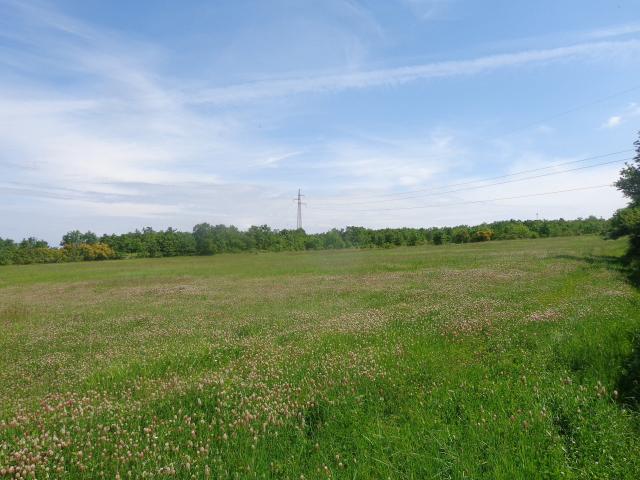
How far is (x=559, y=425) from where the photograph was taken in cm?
546

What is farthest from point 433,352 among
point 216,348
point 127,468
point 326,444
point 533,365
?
point 127,468

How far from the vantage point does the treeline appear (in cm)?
12269

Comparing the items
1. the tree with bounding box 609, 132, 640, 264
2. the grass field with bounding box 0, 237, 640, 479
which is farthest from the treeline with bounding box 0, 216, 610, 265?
the grass field with bounding box 0, 237, 640, 479

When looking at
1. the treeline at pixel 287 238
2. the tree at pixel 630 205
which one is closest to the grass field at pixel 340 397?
the tree at pixel 630 205

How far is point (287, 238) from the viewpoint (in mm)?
130250

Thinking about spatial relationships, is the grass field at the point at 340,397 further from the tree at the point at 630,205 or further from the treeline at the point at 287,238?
the treeline at the point at 287,238

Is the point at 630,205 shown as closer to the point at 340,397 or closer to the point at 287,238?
the point at 340,397

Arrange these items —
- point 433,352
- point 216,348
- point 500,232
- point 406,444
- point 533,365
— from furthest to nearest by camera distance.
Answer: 1. point 500,232
2. point 216,348
3. point 433,352
4. point 533,365
5. point 406,444

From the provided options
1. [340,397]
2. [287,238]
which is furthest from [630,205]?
[287,238]

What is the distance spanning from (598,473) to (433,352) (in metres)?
4.51

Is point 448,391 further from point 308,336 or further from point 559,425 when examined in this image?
point 308,336

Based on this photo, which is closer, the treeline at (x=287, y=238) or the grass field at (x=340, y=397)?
the grass field at (x=340, y=397)

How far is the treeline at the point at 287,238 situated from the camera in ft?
403

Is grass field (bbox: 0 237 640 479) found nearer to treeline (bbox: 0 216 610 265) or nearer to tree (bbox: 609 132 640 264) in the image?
tree (bbox: 609 132 640 264)
